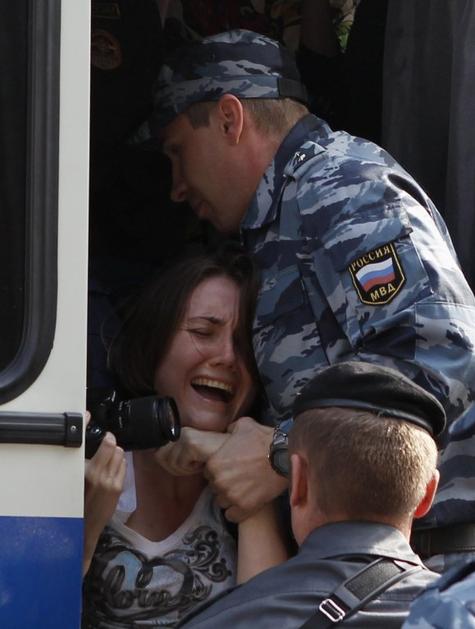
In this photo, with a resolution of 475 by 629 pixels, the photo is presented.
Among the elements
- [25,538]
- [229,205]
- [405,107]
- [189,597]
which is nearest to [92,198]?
[229,205]

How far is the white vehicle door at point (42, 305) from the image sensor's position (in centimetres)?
236

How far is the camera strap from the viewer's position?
2.06 m

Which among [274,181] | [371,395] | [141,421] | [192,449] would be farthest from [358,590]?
[274,181]

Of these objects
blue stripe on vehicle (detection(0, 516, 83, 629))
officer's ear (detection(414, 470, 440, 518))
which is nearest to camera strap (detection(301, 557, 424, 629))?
officer's ear (detection(414, 470, 440, 518))

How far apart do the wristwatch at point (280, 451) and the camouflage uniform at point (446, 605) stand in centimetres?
92

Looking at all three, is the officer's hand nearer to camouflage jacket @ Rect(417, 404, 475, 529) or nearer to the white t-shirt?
the white t-shirt

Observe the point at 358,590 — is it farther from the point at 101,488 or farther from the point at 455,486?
the point at 455,486

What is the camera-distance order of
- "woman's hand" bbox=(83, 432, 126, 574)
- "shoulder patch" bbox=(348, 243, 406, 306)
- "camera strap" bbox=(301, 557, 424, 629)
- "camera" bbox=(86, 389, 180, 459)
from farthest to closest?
"shoulder patch" bbox=(348, 243, 406, 306) < "camera" bbox=(86, 389, 180, 459) < "woman's hand" bbox=(83, 432, 126, 574) < "camera strap" bbox=(301, 557, 424, 629)

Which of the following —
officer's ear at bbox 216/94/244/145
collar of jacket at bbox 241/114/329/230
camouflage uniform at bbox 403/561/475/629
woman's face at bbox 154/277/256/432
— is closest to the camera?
camouflage uniform at bbox 403/561/475/629

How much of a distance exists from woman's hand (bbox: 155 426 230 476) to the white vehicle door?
0.62 meters

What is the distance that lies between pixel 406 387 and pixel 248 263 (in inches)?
39.1

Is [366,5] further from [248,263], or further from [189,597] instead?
[189,597]

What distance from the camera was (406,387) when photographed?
2.31 meters

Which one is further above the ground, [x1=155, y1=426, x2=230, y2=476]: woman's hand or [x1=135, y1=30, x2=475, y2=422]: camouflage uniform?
[x1=135, y1=30, x2=475, y2=422]: camouflage uniform
